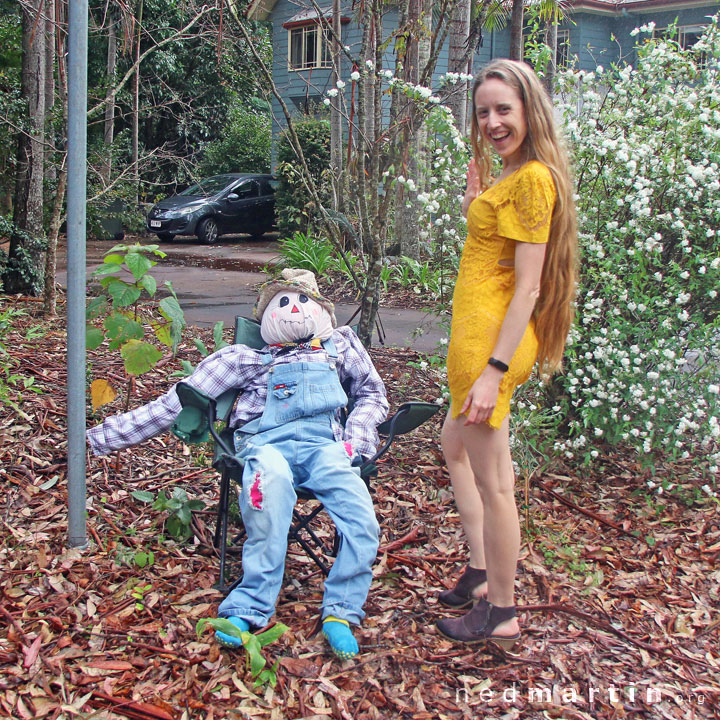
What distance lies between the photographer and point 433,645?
2838 millimetres

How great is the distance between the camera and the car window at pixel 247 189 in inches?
734

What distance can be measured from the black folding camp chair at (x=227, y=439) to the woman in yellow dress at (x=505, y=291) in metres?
0.42

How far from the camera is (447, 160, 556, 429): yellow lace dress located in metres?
2.46

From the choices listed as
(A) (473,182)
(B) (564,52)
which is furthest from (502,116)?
(B) (564,52)

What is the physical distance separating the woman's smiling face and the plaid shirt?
1.19 metres

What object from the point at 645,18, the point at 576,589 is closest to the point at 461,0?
the point at 576,589

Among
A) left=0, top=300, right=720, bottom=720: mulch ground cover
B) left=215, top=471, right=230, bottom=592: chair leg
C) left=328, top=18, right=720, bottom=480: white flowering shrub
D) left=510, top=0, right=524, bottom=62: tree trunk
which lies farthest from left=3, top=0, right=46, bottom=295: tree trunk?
left=215, top=471, right=230, bottom=592: chair leg

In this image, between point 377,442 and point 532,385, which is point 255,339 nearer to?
point 377,442

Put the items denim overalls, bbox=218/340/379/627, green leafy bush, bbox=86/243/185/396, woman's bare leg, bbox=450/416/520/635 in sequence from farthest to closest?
green leafy bush, bbox=86/243/185/396 → denim overalls, bbox=218/340/379/627 → woman's bare leg, bbox=450/416/520/635

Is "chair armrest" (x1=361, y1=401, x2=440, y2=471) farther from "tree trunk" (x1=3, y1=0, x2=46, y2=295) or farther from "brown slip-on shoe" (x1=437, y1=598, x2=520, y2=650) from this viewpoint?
"tree trunk" (x1=3, y1=0, x2=46, y2=295)

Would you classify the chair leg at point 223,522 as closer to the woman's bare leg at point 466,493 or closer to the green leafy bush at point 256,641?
the green leafy bush at point 256,641

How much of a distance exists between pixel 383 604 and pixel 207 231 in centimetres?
1564

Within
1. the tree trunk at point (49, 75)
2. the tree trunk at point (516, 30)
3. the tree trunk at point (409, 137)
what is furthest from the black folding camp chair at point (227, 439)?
the tree trunk at point (516, 30)

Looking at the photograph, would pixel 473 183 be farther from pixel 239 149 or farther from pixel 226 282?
pixel 239 149
